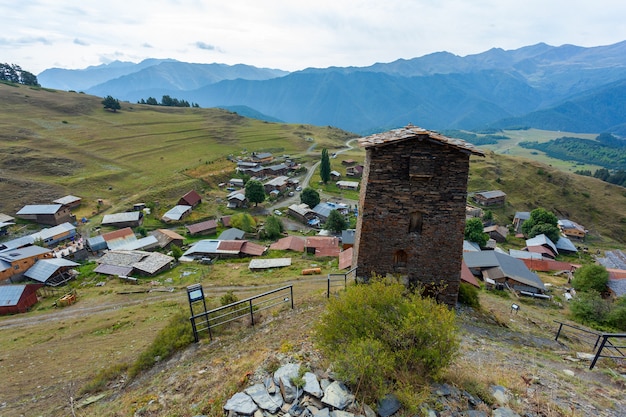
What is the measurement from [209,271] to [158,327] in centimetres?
1637

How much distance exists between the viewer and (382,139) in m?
11.6

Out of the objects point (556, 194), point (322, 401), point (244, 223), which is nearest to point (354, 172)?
point (244, 223)

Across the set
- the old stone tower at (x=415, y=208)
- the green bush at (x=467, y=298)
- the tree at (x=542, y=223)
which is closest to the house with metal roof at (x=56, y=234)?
the old stone tower at (x=415, y=208)

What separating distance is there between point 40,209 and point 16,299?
95.9 ft

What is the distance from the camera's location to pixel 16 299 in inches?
1131

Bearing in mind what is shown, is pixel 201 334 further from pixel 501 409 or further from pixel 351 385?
pixel 501 409

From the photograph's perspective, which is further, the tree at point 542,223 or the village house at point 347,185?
the village house at point 347,185

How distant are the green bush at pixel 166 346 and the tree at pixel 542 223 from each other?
7126 cm

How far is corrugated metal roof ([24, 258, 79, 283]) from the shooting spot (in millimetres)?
34719

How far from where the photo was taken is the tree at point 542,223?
60.2 metres

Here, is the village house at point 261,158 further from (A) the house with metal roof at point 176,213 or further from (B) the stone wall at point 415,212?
(B) the stone wall at point 415,212

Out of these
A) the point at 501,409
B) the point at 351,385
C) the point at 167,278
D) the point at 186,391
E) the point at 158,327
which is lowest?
the point at 167,278

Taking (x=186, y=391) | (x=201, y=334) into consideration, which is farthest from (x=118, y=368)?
(x=186, y=391)

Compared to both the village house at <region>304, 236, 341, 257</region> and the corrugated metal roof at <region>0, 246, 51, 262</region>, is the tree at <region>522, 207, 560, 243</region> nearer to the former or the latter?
the village house at <region>304, 236, 341, 257</region>
